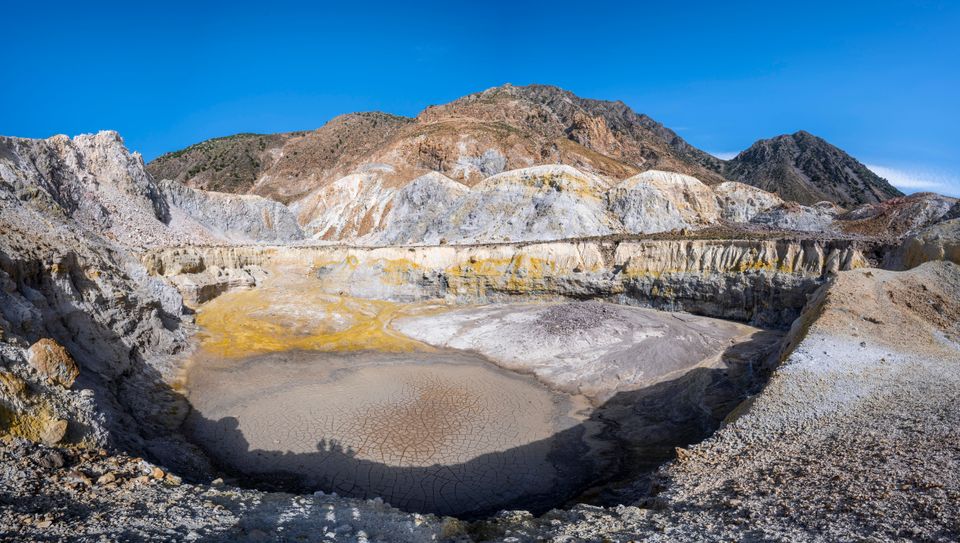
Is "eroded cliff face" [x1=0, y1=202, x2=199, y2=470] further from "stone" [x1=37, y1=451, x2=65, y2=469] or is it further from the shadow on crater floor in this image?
the shadow on crater floor

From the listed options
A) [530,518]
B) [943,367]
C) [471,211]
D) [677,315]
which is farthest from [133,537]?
[471,211]

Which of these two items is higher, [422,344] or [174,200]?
[174,200]

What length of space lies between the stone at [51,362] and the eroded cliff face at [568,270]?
60.3ft

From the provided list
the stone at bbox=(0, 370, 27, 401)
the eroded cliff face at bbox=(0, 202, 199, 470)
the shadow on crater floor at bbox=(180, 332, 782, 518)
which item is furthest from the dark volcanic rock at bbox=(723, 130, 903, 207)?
the stone at bbox=(0, 370, 27, 401)

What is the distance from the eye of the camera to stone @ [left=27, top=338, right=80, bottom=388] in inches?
320

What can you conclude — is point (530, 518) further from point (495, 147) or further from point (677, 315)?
point (495, 147)

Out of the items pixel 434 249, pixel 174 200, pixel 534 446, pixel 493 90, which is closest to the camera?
pixel 534 446

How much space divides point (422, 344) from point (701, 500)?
17007 mm

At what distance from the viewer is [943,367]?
388 inches

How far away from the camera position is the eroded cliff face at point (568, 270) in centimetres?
2355

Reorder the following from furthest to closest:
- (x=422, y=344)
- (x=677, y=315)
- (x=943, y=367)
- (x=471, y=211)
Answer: (x=471, y=211) < (x=677, y=315) < (x=422, y=344) < (x=943, y=367)

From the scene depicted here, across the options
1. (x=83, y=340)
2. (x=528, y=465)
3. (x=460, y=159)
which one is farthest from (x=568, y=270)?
(x=460, y=159)

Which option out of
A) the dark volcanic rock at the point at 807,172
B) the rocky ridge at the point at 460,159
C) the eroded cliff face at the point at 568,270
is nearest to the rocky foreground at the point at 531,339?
the eroded cliff face at the point at 568,270

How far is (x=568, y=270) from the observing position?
96.2 ft
